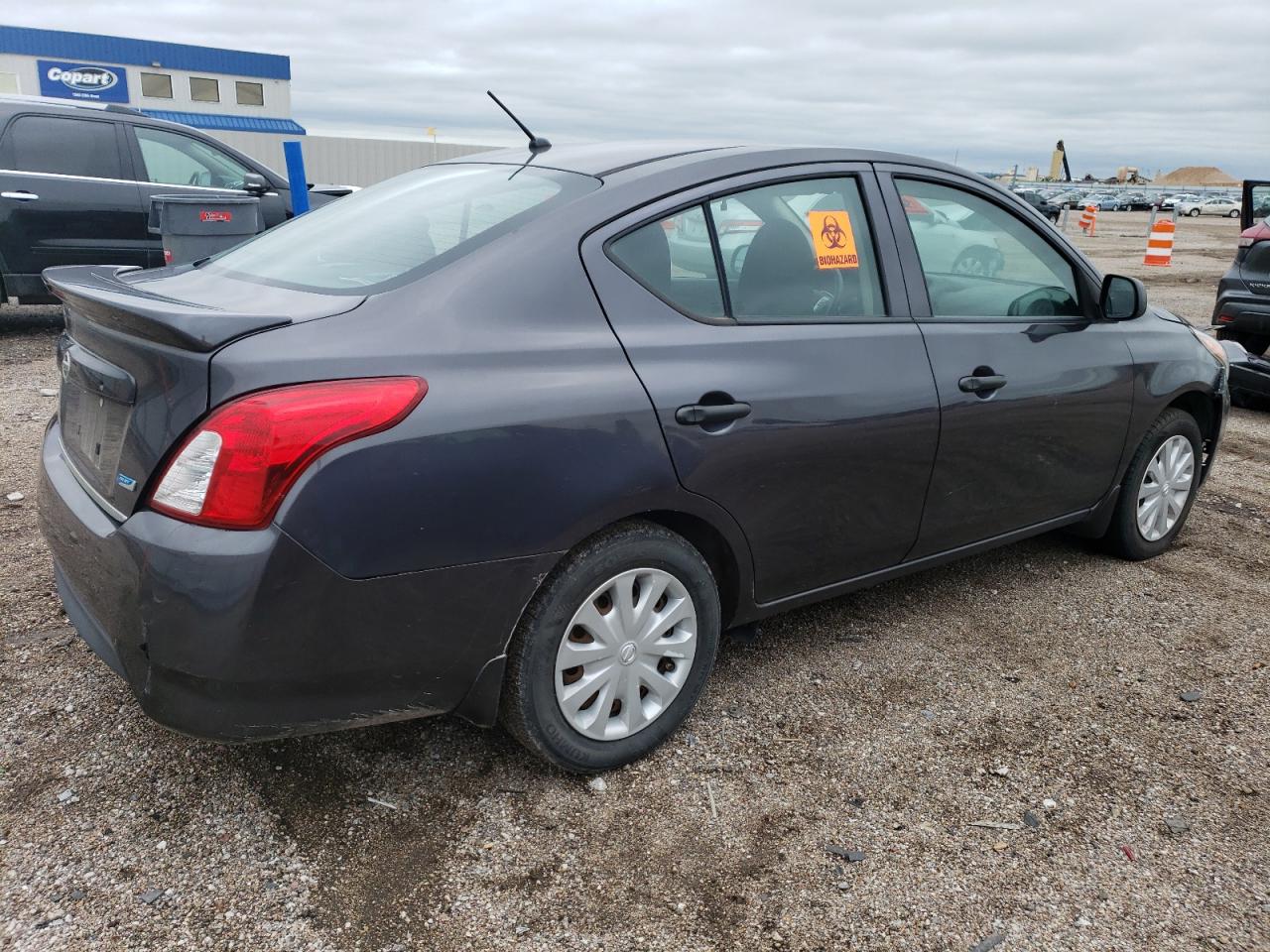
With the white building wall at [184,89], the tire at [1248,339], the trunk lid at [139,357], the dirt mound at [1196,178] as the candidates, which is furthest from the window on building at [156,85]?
the dirt mound at [1196,178]

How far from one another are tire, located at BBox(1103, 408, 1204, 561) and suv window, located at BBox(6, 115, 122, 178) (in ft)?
26.5

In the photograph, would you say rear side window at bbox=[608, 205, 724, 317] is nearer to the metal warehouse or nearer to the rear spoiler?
the rear spoiler

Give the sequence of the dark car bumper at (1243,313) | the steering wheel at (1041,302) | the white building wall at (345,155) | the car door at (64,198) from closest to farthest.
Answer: the steering wheel at (1041,302) → the dark car bumper at (1243,313) → the car door at (64,198) → the white building wall at (345,155)

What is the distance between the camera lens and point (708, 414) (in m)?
2.64

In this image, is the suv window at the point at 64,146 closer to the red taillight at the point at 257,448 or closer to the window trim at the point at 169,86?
the red taillight at the point at 257,448

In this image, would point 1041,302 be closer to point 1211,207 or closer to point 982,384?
point 982,384

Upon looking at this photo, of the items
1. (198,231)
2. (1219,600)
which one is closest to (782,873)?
(1219,600)

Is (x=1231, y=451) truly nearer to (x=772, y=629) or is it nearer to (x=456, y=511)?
(x=772, y=629)

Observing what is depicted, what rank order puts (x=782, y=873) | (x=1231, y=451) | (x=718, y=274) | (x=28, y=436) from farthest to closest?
(x=1231, y=451) < (x=28, y=436) < (x=718, y=274) < (x=782, y=873)

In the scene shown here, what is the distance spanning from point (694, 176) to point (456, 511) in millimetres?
1214

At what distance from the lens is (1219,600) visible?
13.4 ft

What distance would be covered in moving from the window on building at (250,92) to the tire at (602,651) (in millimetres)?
51242

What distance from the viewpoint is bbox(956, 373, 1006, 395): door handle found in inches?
129

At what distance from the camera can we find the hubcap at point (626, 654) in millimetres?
2586
